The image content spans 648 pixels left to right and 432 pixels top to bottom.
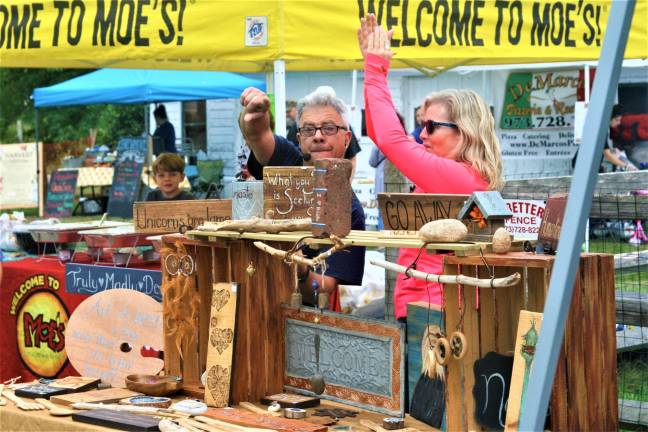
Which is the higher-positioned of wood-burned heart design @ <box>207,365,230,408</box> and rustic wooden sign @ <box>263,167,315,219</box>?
rustic wooden sign @ <box>263,167,315,219</box>

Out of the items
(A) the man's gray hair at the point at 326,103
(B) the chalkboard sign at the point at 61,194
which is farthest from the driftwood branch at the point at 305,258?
(B) the chalkboard sign at the point at 61,194

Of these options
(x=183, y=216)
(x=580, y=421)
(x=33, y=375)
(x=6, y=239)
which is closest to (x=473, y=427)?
(x=580, y=421)

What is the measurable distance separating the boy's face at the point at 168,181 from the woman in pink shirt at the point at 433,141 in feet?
12.5

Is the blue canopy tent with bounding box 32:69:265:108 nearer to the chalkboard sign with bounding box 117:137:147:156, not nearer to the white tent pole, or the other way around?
the chalkboard sign with bounding box 117:137:147:156

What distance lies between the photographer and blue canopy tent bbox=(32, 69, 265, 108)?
608 inches

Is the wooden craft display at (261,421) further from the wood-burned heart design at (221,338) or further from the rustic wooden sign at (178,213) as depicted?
the rustic wooden sign at (178,213)

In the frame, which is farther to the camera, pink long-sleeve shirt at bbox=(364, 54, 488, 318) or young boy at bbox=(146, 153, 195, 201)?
young boy at bbox=(146, 153, 195, 201)

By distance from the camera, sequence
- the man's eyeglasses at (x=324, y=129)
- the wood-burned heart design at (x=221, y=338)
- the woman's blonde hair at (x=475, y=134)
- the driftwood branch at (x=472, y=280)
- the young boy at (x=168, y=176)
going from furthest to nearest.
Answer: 1. the young boy at (x=168, y=176)
2. the man's eyeglasses at (x=324, y=129)
3. the woman's blonde hair at (x=475, y=134)
4. the wood-burned heart design at (x=221, y=338)
5. the driftwood branch at (x=472, y=280)

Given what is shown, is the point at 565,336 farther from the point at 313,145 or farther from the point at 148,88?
the point at 148,88

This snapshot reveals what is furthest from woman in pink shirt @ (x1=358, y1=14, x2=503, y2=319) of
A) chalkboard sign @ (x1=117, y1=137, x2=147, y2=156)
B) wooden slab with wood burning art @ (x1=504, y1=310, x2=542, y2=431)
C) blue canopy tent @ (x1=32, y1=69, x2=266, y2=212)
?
chalkboard sign @ (x1=117, y1=137, x2=147, y2=156)

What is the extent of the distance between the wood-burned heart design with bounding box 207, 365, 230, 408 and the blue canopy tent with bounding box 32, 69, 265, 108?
41.8ft

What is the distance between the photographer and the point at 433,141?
3.01m

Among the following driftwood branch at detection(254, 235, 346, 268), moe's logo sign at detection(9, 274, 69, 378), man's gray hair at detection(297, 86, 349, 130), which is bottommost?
moe's logo sign at detection(9, 274, 69, 378)

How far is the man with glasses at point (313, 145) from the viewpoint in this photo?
3.17 meters
